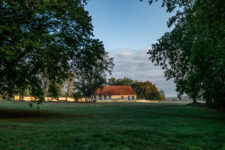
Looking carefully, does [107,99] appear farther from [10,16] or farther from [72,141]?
[72,141]

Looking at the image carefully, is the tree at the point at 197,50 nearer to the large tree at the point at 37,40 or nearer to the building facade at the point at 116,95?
the large tree at the point at 37,40

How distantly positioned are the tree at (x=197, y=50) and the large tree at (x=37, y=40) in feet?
25.9

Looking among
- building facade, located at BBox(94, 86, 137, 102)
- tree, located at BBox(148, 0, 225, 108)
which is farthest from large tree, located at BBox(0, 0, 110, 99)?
building facade, located at BBox(94, 86, 137, 102)

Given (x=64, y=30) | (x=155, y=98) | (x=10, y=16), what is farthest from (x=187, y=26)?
(x=155, y=98)

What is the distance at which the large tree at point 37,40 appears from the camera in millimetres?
11859

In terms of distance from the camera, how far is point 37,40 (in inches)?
478

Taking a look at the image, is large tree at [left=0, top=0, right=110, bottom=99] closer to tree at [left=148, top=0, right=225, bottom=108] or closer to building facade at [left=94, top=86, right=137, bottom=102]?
tree at [left=148, top=0, right=225, bottom=108]

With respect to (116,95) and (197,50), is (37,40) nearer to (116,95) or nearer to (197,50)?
(197,50)

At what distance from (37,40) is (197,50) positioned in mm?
11317

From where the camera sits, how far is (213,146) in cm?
602

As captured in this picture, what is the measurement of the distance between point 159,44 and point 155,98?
8243 cm

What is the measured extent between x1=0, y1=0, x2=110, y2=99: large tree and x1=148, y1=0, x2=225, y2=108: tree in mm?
7887

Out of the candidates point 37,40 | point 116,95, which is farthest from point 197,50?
point 116,95

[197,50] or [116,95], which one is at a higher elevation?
[197,50]
